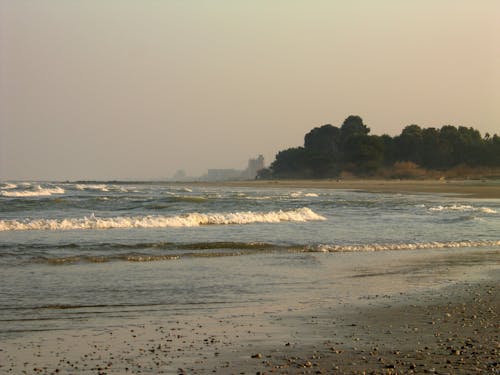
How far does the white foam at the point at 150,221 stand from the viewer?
23047 mm

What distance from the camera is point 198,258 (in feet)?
51.6

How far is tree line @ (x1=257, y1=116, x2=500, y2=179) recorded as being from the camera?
11475 cm

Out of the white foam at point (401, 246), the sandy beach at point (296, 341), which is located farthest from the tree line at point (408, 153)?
the sandy beach at point (296, 341)

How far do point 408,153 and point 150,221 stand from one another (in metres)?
102

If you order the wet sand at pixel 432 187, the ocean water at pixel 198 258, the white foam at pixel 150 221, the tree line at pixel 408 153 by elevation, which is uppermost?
the tree line at pixel 408 153

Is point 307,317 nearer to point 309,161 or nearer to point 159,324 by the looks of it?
point 159,324

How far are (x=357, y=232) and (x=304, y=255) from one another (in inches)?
231

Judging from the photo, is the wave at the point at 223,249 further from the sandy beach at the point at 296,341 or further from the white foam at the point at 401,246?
the sandy beach at the point at 296,341

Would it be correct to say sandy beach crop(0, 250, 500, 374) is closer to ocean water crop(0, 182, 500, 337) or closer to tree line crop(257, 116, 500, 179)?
ocean water crop(0, 182, 500, 337)

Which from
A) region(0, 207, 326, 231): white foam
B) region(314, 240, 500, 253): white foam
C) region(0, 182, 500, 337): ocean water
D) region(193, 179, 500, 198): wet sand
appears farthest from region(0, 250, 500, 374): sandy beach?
region(193, 179, 500, 198): wet sand

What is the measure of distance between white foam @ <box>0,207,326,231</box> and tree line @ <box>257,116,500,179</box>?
89663 millimetres

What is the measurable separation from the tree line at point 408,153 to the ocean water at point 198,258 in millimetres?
87981

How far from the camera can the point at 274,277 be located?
12695 mm

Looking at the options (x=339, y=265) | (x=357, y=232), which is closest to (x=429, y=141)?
(x=357, y=232)
